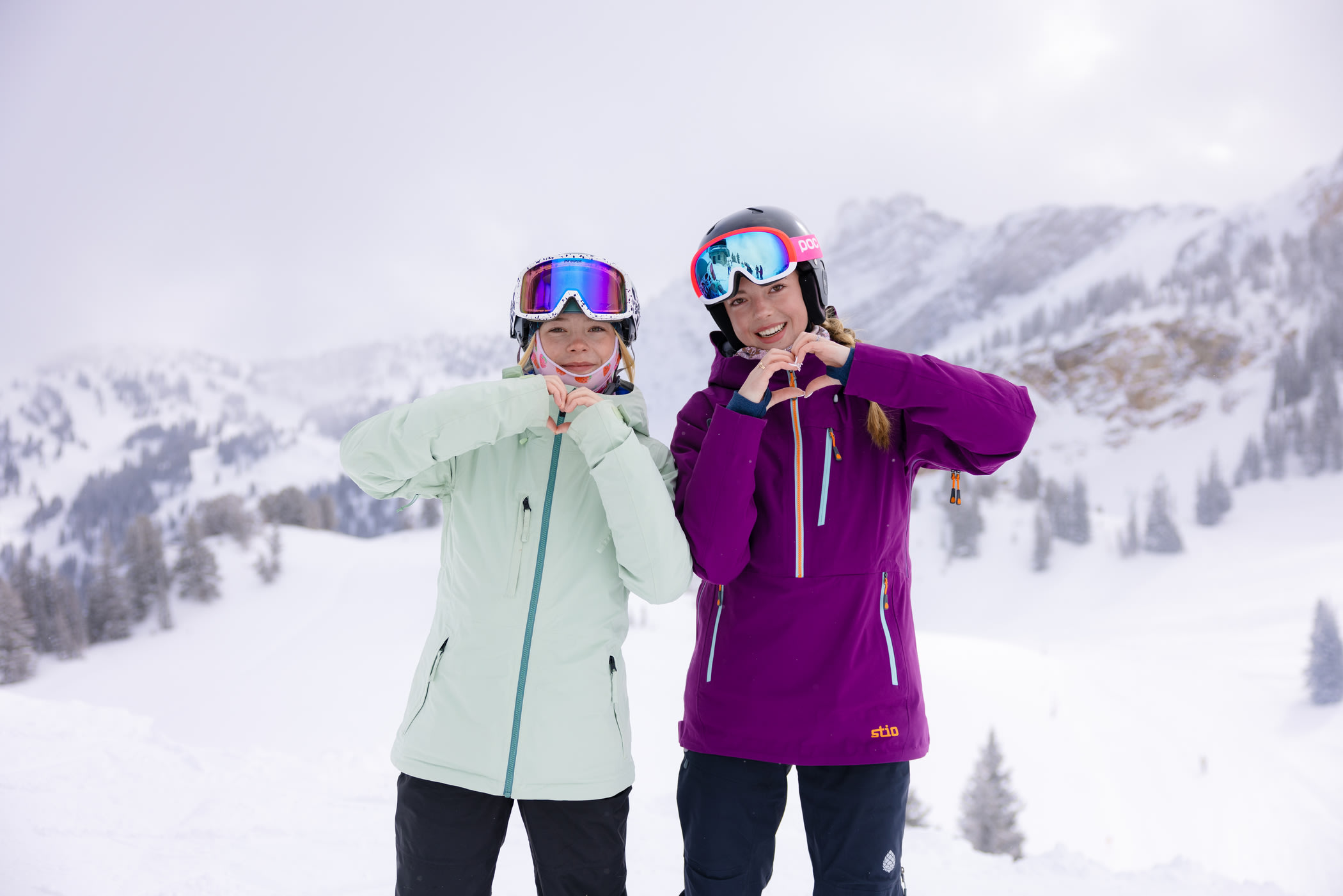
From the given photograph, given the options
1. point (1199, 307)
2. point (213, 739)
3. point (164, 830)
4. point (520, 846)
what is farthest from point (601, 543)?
point (1199, 307)

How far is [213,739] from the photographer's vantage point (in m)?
36.0

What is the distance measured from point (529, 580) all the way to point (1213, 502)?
387 ft

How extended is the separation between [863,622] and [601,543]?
0.98 m

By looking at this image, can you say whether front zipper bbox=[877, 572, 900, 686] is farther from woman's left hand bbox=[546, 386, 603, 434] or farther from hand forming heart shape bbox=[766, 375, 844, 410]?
woman's left hand bbox=[546, 386, 603, 434]

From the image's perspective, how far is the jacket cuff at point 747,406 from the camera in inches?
101

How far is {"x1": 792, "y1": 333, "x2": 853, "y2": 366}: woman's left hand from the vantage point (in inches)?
102

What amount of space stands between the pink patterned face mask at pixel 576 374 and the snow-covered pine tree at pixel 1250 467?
12755cm

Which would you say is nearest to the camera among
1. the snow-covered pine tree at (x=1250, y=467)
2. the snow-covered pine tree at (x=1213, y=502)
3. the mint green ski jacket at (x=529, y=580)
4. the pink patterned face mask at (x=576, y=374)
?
the mint green ski jacket at (x=529, y=580)

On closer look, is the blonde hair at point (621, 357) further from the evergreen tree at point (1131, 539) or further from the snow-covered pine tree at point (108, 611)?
the evergreen tree at point (1131, 539)

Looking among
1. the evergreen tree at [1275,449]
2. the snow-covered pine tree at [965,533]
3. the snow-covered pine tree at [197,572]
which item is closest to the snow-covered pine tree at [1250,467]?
the evergreen tree at [1275,449]

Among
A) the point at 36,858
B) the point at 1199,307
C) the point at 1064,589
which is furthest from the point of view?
the point at 1199,307

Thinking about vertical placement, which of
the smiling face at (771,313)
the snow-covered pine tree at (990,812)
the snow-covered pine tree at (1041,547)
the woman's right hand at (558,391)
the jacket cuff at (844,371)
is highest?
the smiling face at (771,313)

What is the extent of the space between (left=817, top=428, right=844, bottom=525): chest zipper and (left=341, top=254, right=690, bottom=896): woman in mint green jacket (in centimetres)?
53

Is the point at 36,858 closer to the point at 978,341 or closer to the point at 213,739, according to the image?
the point at 213,739
